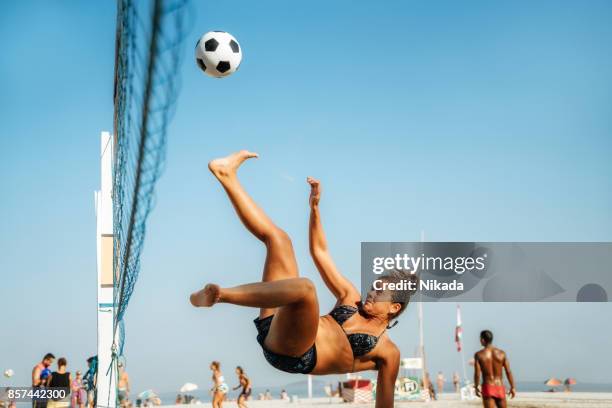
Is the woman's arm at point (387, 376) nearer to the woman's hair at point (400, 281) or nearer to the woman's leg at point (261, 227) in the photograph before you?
the woman's hair at point (400, 281)

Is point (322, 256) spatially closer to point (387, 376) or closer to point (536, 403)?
point (387, 376)

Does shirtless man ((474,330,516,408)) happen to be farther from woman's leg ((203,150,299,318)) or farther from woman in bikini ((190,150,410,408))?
woman's leg ((203,150,299,318))

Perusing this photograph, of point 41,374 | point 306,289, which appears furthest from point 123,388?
point 306,289

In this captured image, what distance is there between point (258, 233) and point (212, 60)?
7.72 feet

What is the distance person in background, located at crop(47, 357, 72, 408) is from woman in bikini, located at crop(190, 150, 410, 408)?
7.28 m

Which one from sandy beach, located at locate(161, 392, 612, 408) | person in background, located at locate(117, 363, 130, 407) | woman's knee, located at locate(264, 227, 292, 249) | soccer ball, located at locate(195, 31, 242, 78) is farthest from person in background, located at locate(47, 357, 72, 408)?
sandy beach, located at locate(161, 392, 612, 408)

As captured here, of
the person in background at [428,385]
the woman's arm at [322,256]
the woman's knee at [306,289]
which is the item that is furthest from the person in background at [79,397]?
the person in background at [428,385]

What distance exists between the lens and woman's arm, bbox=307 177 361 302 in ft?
17.8

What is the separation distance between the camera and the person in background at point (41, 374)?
11.3 m

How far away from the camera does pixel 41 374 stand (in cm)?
1159

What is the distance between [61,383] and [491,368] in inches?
249

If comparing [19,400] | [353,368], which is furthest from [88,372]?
[353,368]

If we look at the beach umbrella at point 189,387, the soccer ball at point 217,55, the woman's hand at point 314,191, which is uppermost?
the soccer ball at point 217,55

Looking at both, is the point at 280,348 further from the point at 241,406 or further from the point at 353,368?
the point at 241,406
